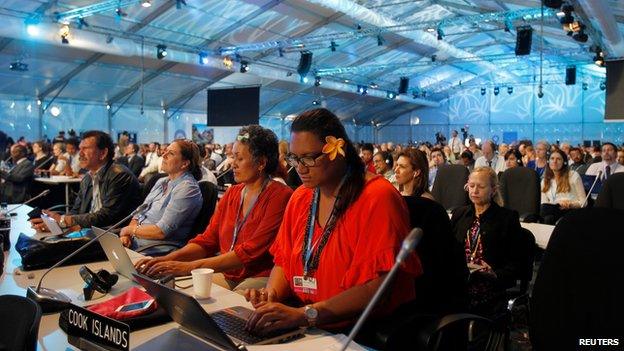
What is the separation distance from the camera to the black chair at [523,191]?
505 centimetres

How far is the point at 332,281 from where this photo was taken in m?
1.94

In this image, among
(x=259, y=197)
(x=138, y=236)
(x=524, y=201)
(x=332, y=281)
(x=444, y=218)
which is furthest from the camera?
(x=524, y=201)

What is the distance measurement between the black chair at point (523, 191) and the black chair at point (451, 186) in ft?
1.36

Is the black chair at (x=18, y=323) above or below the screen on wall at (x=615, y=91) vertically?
below

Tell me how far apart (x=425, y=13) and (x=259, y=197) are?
13.9 m

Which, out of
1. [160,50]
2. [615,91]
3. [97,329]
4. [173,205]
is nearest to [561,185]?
[173,205]

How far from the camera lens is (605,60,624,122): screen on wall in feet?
34.0

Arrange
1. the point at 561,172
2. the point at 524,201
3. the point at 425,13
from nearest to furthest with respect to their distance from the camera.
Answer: the point at 524,201, the point at 561,172, the point at 425,13

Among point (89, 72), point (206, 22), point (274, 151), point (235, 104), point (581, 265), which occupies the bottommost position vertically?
point (581, 265)

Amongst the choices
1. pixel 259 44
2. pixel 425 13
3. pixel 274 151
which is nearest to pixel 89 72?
pixel 259 44

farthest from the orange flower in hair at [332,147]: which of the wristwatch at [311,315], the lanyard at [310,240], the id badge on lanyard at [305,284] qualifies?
the wristwatch at [311,315]

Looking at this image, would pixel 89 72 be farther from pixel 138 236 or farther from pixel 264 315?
pixel 264 315

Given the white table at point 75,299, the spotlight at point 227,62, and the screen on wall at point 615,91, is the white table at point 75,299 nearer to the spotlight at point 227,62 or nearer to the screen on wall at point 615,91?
the screen on wall at point 615,91

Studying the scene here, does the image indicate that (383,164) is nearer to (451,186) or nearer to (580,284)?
(451,186)
